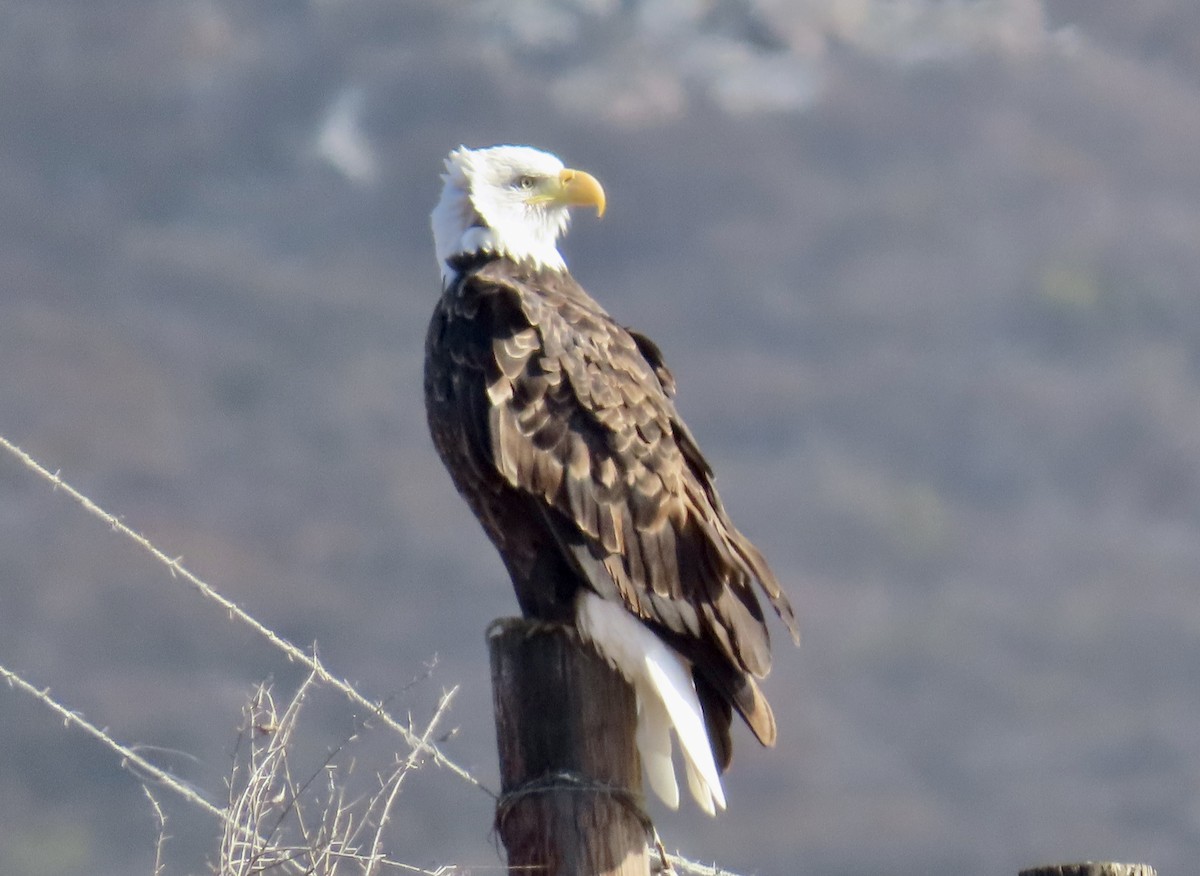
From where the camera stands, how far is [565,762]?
2.90 m

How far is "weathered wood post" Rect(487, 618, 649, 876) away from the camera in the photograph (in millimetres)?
2852

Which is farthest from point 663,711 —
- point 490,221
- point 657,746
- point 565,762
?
point 490,221

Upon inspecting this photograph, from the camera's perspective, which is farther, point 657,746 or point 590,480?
point 590,480

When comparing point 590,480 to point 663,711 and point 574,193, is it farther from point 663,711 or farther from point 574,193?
point 574,193

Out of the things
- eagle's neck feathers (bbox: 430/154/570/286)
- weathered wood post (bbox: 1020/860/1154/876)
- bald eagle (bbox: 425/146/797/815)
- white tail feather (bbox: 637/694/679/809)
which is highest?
eagle's neck feathers (bbox: 430/154/570/286)

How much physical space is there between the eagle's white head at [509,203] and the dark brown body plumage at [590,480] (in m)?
0.50

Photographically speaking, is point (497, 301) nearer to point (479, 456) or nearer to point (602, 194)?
point (479, 456)

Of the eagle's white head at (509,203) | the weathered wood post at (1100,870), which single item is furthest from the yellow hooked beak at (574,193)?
the weathered wood post at (1100,870)

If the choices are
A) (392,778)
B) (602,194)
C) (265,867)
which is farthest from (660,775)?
(602,194)

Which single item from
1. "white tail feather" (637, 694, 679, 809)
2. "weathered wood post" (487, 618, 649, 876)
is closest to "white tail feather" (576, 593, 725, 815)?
"white tail feather" (637, 694, 679, 809)

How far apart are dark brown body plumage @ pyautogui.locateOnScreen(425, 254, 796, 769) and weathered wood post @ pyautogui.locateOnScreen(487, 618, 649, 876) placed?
24.6 inches

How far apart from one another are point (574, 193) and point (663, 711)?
2083 mm

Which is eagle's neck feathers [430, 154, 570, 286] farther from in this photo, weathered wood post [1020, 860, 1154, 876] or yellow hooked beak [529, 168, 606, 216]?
weathered wood post [1020, 860, 1154, 876]

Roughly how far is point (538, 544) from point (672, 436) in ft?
1.52
